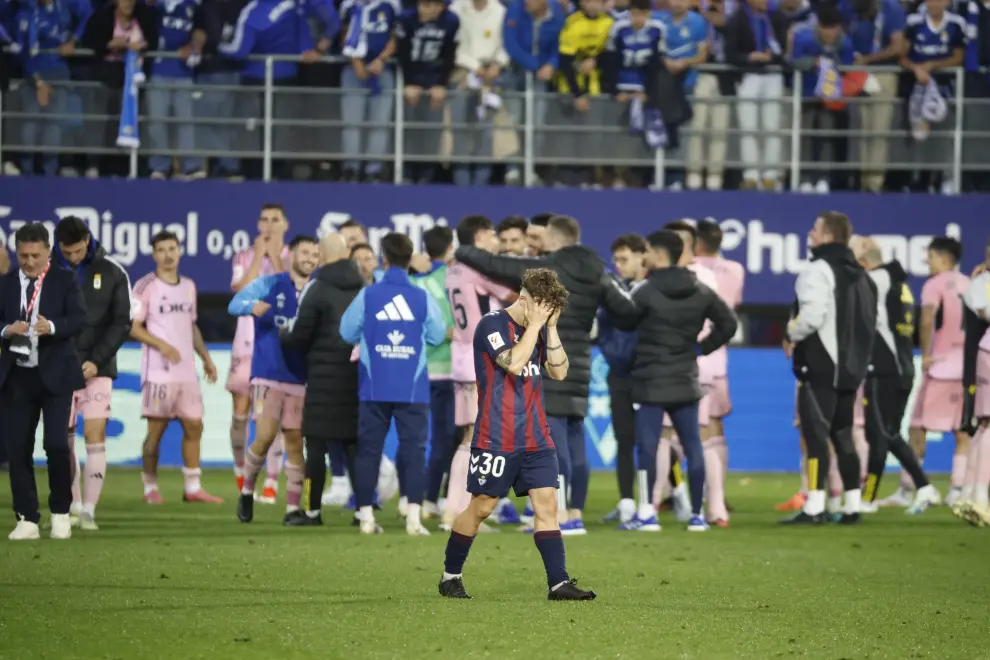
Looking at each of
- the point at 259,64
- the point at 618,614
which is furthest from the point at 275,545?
the point at 259,64

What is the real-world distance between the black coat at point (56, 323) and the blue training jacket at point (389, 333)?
1896mm

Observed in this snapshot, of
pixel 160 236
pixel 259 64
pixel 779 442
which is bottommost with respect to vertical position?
pixel 779 442

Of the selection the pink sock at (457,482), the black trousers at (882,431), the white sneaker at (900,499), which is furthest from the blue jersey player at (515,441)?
the white sneaker at (900,499)

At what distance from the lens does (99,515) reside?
13.6m

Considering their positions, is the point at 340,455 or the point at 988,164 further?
the point at 988,164

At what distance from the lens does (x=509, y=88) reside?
20078 millimetres

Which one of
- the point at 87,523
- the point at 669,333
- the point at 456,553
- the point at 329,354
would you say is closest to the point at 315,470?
the point at 329,354

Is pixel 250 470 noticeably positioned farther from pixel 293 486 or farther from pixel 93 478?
pixel 93 478

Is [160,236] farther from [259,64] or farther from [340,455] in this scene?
[259,64]

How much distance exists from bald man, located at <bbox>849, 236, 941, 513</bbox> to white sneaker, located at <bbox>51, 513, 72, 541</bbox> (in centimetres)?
674

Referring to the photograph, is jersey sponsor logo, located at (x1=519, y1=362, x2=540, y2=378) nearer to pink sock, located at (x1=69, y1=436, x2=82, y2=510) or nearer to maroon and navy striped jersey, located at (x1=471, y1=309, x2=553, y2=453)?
maroon and navy striped jersey, located at (x1=471, y1=309, x2=553, y2=453)

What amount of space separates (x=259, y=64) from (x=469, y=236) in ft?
26.2

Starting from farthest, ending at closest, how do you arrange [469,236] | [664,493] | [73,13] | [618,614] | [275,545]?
[73,13] → [664,493] → [469,236] → [275,545] → [618,614]

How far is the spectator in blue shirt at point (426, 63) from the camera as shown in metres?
19.5
